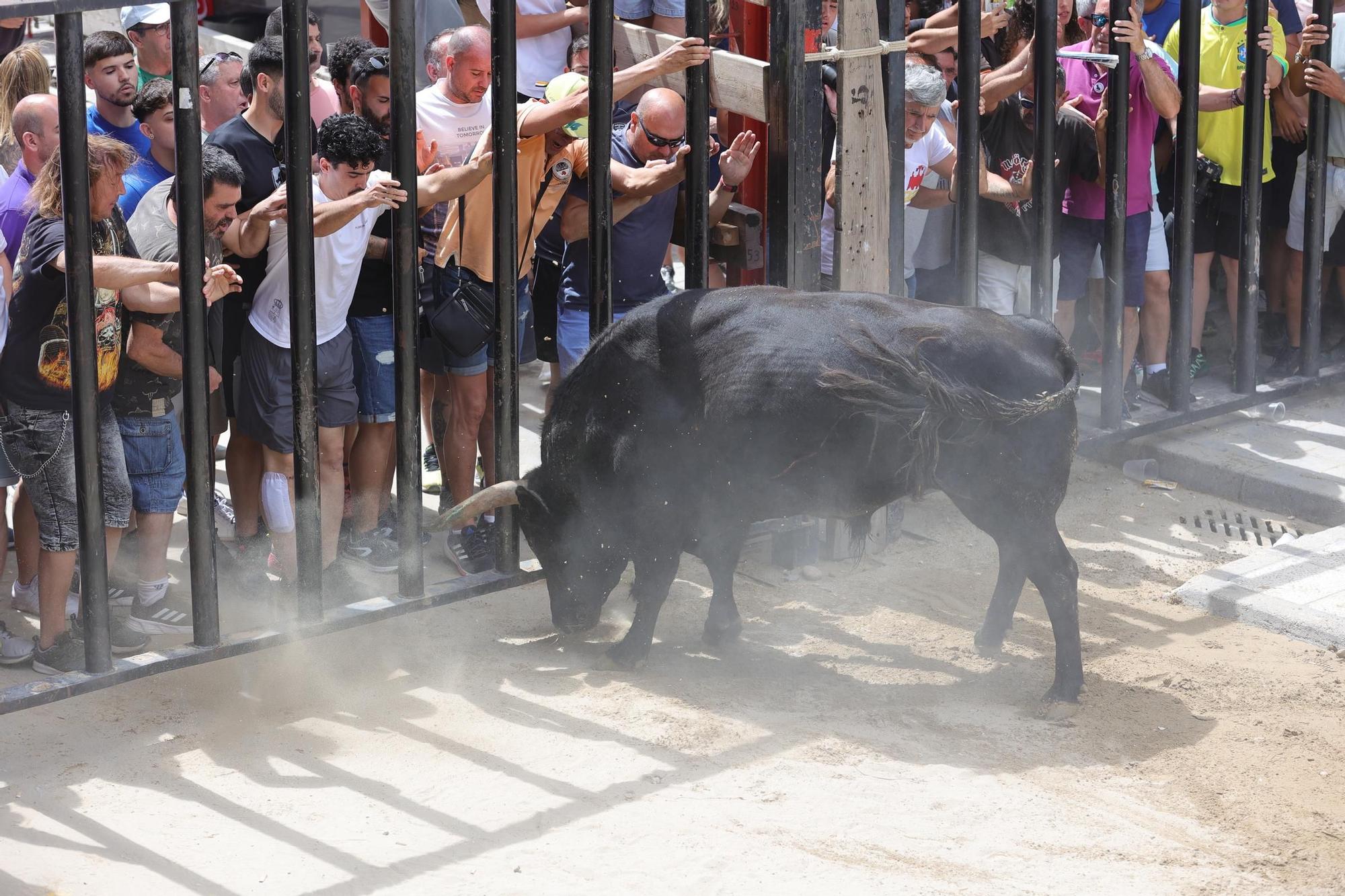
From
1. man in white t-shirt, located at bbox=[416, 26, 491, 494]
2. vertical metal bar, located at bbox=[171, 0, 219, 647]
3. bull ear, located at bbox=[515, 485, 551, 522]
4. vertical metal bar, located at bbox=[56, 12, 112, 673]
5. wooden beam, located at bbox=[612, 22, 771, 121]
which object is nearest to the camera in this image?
vertical metal bar, located at bbox=[56, 12, 112, 673]

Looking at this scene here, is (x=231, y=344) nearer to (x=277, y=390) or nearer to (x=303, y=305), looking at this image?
(x=277, y=390)

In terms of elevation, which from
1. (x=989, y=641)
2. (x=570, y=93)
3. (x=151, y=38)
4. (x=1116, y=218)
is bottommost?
(x=989, y=641)

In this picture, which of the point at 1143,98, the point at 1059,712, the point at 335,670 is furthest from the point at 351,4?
the point at 1059,712

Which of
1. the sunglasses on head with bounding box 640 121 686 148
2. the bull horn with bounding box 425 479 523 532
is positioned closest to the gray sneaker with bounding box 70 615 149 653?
the bull horn with bounding box 425 479 523 532

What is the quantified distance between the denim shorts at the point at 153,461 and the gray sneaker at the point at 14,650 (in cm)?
61

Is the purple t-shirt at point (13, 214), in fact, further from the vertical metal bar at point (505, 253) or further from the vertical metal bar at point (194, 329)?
the vertical metal bar at point (505, 253)

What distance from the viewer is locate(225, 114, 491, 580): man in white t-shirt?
547cm

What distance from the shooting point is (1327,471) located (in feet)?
24.4

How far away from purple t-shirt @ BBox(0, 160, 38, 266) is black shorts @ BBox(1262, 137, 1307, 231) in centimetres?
634

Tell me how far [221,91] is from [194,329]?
2.80 metres

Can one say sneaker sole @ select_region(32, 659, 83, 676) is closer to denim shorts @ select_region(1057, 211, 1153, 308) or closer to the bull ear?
the bull ear

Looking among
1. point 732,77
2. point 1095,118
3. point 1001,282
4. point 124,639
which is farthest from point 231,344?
point 1095,118

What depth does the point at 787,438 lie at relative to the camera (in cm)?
523

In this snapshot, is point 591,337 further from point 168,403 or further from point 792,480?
point 168,403
